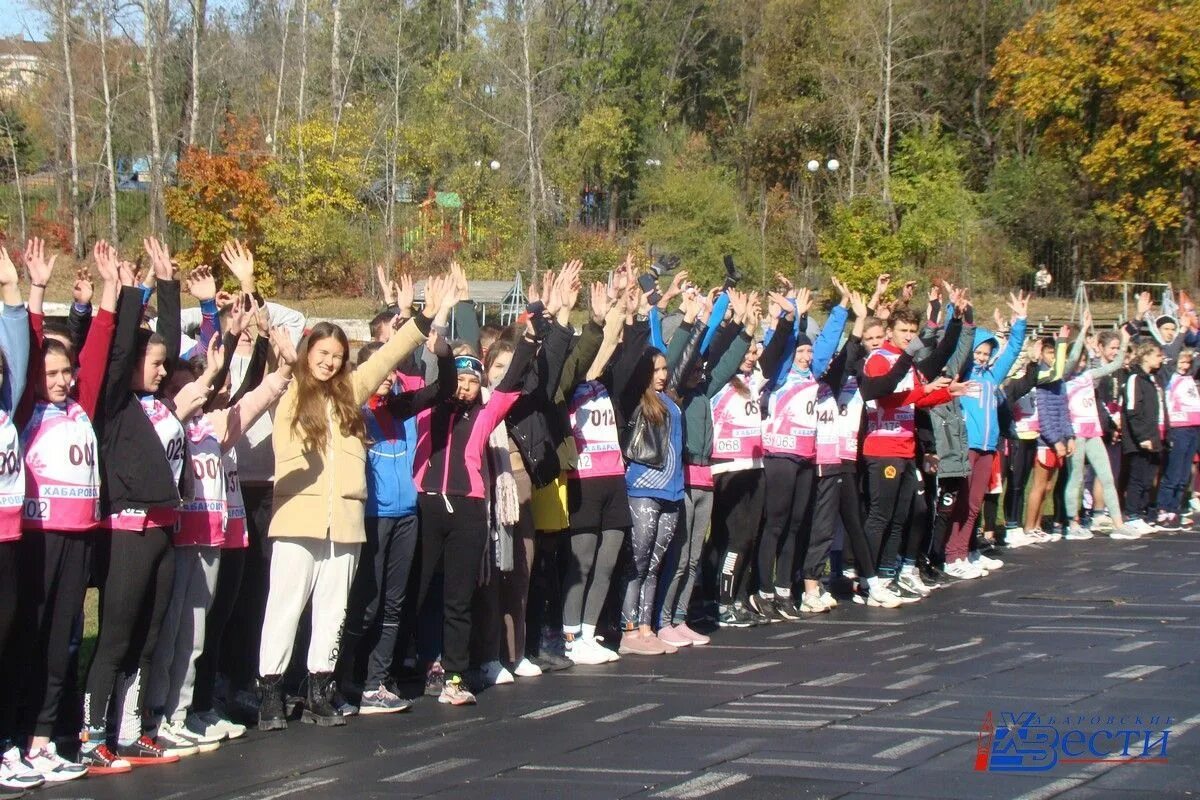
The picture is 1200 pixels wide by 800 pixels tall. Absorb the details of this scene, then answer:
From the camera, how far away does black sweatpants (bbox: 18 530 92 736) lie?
22.3 feet

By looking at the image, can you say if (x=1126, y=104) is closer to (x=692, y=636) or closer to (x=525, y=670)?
(x=692, y=636)

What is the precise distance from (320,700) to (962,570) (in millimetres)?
7199

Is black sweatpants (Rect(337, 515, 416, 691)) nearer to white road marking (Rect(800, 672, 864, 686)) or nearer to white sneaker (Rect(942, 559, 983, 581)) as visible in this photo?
white road marking (Rect(800, 672, 864, 686))

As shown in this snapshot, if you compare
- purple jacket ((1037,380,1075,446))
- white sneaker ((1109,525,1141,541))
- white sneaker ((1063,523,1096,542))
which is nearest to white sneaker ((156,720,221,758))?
purple jacket ((1037,380,1075,446))

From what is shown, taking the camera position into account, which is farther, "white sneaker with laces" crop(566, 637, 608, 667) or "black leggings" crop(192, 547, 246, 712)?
"white sneaker with laces" crop(566, 637, 608, 667)

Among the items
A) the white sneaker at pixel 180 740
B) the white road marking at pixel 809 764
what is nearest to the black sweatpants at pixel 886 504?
the white road marking at pixel 809 764

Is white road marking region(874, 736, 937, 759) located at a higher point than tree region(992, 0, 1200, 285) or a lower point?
lower

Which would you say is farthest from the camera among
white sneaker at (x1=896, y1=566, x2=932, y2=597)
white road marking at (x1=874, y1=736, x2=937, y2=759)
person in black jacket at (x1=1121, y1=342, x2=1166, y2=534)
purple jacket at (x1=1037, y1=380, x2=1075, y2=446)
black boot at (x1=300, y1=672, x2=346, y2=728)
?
person in black jacket at (x1=1121, y1=342, x2=1166, y2=534)

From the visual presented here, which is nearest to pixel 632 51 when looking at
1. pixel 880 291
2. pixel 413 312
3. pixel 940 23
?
pixel 940 23

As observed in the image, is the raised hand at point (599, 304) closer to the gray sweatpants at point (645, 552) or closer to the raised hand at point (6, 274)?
the gray sweatpants at point (645, 552)

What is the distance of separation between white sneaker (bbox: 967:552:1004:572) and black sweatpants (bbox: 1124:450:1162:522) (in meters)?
3.27

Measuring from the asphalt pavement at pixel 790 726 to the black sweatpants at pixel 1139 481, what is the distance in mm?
5888

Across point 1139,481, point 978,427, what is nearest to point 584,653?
point 978,427

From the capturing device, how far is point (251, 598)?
829 cm
